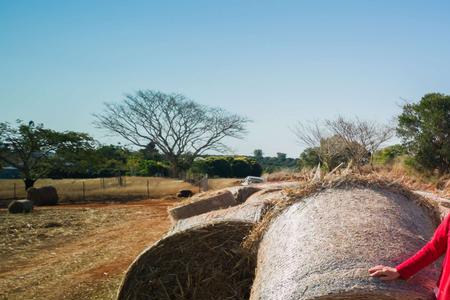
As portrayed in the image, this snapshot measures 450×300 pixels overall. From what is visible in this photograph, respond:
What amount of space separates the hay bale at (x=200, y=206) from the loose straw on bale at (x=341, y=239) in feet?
10.7

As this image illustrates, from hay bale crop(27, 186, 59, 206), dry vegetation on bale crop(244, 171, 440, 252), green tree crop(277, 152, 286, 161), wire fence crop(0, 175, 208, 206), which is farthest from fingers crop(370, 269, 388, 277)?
green tree crop(277, 152, 286, 161)

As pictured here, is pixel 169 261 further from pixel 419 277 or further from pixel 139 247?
pixel 139 247

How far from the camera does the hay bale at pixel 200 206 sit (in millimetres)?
7406

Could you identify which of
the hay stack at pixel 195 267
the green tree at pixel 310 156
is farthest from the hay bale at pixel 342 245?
the green tree at pixel 310 156

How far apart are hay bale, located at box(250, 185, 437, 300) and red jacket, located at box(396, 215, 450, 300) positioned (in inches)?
2.8

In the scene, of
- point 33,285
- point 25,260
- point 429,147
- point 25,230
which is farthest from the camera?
point 429,147

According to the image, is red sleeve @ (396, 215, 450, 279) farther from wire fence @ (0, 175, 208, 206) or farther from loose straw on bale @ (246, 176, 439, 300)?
wire fence @ (0, 175, 208, 206)

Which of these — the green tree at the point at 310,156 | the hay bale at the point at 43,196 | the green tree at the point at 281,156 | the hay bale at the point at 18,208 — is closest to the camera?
the hay bale at the point at 18,208

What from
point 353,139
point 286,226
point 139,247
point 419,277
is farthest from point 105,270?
point 353,139

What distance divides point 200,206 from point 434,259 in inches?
184

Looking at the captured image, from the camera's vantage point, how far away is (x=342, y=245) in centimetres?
312

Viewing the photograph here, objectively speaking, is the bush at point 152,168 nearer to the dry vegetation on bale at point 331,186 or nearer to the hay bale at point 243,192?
the hay bale at point 243,192

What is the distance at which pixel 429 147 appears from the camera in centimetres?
2309

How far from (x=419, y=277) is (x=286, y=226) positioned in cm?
95
